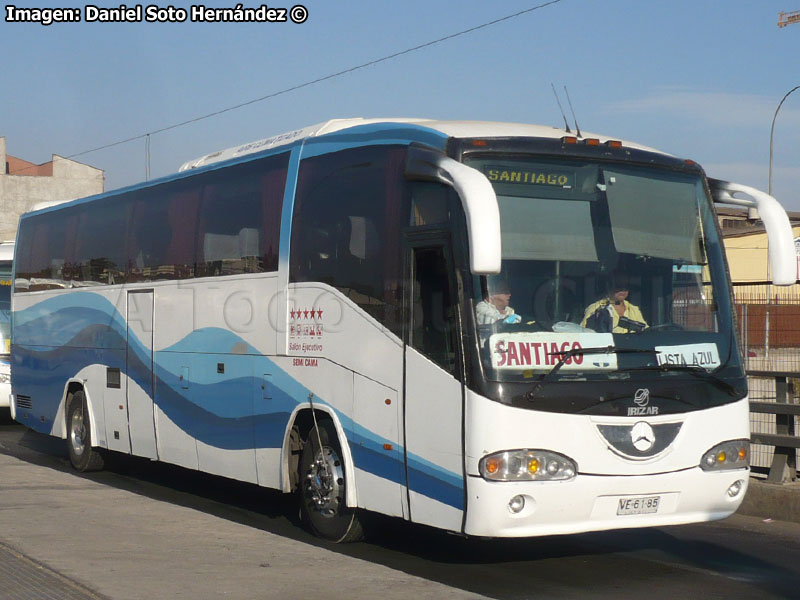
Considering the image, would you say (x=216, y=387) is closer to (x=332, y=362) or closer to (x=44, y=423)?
(x=332, y=362)

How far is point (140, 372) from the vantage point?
1359cm

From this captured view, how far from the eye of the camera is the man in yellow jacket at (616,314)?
26.9 ft

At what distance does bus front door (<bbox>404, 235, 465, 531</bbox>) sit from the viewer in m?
8.10

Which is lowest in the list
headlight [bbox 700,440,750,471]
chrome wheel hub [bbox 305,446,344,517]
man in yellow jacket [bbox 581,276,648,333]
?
chrome wheel hub [bbox 305,446,344,517]

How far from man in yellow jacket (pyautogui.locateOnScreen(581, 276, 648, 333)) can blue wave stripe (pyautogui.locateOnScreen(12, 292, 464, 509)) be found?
143cm

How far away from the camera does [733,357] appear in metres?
8.71

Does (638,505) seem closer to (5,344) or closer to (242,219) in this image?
(242,219)

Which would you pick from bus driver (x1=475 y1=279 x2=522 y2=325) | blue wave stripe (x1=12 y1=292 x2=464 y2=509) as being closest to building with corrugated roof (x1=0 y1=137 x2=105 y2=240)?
blue wave stripe (x1=12 y1=292 x2=464 y2=509)

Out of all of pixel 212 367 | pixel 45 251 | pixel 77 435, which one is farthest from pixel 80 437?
pixel 212 367

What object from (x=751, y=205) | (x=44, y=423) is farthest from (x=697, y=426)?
(x=44, y=423)

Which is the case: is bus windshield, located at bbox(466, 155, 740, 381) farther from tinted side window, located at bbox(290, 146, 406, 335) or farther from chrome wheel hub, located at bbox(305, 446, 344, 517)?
chrome wheel hub, located at bbox(305, 446, 344, 517)

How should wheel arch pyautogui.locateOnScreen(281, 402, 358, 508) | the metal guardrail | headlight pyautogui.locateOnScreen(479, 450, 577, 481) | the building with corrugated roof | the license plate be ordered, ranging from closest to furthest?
headlight pyautogui.locateOnScreen(479, 450, 577, 481) → the license plate → wheel arch pyautogui.locateOnScreen(281, 402, 358, 508) → the metal guardrail → the building with corrugated roof

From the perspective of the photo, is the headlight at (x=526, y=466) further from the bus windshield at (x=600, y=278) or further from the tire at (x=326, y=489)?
the tire at (x=326, y=489)

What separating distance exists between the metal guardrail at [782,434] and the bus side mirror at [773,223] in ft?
9.11
